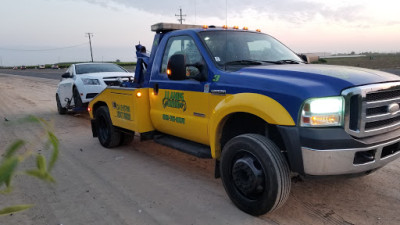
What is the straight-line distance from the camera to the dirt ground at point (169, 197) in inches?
129

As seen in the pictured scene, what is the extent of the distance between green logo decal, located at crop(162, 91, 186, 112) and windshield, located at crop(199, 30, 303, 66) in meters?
0.70

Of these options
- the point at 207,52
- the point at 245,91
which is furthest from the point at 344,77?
the point at 207,52

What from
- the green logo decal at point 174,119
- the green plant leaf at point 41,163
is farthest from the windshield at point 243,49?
the green plant leaf at point 41,163

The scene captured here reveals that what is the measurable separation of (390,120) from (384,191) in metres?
1.09

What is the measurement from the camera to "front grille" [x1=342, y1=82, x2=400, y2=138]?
284 cm

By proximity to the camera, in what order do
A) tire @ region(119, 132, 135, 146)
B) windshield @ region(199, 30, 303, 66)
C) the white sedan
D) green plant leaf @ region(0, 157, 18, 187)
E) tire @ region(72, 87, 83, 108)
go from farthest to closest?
tire @ region(72, 87, 83, 108), the white sedan, tire @ region(119, 132, 135, 146), windshield @ region(199, 30, 303, 66), green plant leaf @ region(0, 157, 18, 187)

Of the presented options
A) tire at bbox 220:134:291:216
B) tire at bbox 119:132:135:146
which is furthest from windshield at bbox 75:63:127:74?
tire at bbox 220:134:291:216

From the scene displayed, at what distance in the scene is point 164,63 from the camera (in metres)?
4.71

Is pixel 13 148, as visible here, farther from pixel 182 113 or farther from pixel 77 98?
pixel 77 98

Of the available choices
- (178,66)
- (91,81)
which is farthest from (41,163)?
(91,81)

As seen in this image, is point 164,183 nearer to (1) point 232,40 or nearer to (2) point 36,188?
(2) point 36,188

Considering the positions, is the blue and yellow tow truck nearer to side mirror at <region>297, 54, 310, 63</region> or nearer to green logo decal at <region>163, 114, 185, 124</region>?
green logo decal at <region>163, 114, 185, 124</region>

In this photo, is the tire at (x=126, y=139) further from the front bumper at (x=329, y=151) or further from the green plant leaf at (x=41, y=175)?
the green plant leaf at (x=41, y=175)

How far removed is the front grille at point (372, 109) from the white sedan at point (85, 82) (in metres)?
6.32
